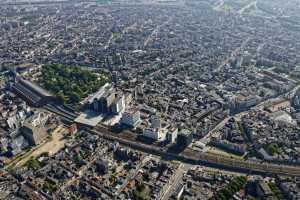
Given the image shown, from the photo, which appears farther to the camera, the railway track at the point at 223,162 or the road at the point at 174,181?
the railway track at the point at 223,162

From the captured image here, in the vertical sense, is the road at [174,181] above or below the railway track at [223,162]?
below

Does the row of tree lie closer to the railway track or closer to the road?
the railway track

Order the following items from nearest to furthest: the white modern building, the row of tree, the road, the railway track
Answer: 1. the road
2. the railway track
3. the white modern building
4. the row of tree

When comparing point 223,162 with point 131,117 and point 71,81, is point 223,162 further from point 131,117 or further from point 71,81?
point 71,81

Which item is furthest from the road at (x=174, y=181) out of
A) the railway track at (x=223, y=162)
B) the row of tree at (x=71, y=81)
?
the row of tree at (x=71, y=81)

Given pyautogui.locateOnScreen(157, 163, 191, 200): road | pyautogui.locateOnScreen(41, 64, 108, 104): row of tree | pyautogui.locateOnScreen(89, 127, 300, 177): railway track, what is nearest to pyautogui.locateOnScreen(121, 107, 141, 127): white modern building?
pyautogui.locateOnScreen(89, 127, 300, 177): railway track

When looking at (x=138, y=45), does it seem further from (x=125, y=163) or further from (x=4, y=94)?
(x=125, y=163)

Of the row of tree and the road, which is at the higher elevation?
the row of tree

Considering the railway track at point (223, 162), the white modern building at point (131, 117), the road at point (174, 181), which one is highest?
the white modern building at point (131, 117)

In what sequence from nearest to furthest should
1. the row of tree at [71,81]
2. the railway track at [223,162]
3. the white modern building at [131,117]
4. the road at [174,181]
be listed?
the road at [174,181] < the railway track at [223,162] < the white modern building at [131,117] < the row of tree at [71,81]

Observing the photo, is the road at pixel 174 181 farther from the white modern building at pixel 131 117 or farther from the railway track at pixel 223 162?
the white modern building at pixel 131 117

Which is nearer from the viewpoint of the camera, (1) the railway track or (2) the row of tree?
(1) the railway track

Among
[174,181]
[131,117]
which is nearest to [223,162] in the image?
[174,181]
